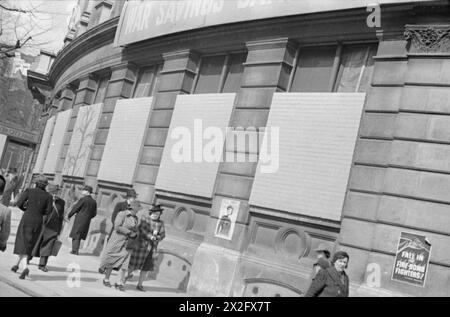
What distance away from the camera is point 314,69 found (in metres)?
10.7

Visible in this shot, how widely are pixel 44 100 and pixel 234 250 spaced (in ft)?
84.9

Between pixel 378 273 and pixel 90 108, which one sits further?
pixel 90 108

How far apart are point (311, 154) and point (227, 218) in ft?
7.61

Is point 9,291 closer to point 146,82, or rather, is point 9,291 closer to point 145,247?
point 145,247

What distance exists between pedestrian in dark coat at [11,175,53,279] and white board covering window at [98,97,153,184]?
15.2 ft

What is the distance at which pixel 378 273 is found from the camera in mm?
8188

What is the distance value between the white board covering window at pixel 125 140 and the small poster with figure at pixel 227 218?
12.7 ft

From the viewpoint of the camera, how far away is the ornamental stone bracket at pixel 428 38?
8.51m

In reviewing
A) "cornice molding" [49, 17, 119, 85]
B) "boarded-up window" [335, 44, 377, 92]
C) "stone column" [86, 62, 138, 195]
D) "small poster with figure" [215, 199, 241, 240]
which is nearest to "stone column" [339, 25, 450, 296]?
"boarded-up window" [335, 44, 377, 92]

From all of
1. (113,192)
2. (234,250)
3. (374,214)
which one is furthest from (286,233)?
(113,192)
